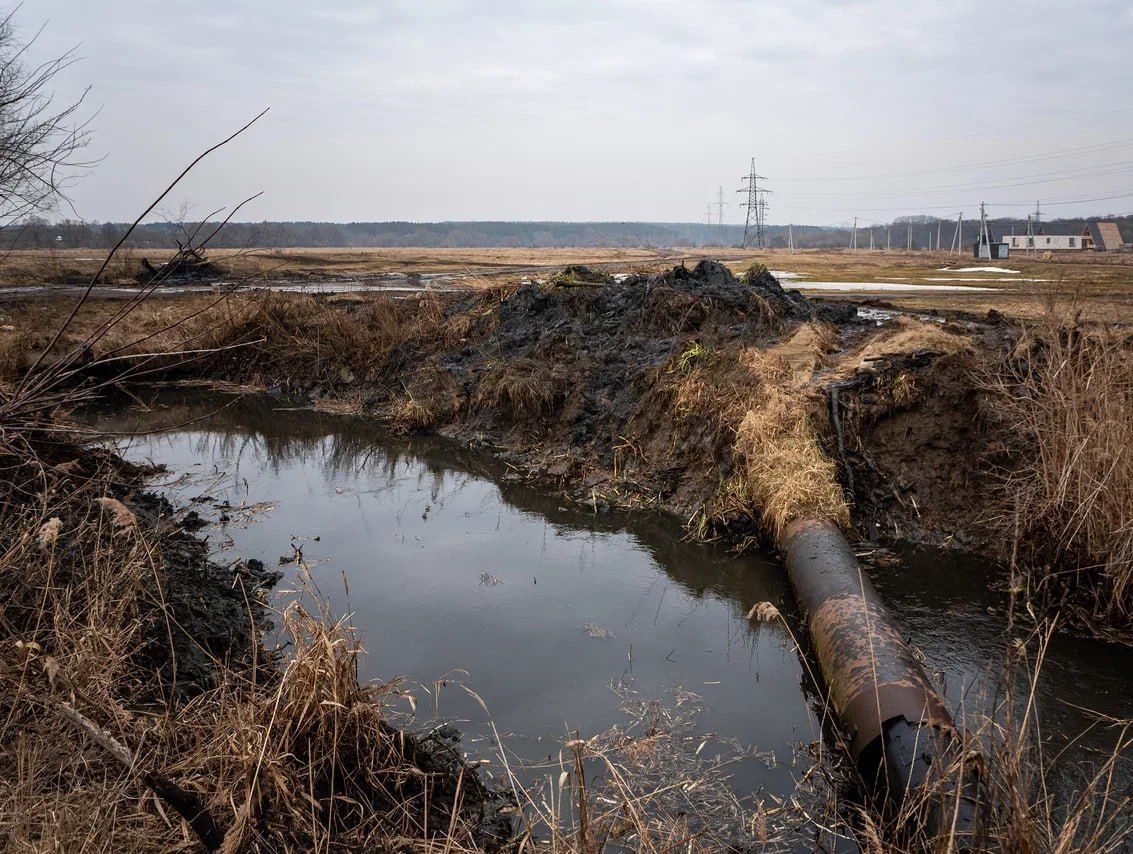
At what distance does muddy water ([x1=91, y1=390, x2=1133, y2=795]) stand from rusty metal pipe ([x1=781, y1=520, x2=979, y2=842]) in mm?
359

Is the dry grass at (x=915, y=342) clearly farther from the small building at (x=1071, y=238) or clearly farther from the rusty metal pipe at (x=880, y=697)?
the small building at (x=1071, y=238)

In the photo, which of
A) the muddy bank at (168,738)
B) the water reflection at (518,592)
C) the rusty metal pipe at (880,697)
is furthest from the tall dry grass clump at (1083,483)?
the muddy bank at (168,738)

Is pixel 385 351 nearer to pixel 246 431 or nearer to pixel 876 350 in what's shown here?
pixel 246 431

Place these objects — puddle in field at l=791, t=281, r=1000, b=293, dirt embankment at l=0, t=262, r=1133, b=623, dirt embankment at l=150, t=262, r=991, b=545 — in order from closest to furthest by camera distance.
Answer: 1. dirt embankment at l=0, t=262, r=1133, b=623
2. dirt embankment at l=150, t=262, r=991, b=545
3. puddle in field at l=791, t=281, r=1000, b=293

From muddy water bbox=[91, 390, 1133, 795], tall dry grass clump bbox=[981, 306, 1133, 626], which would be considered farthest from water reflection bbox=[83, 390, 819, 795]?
tall dry grass clump bbox=[981, 306, 1133, 626]

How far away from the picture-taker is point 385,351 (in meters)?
16.5

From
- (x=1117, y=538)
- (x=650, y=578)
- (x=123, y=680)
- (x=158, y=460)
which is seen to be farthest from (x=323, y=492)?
(x=1117, y=538)

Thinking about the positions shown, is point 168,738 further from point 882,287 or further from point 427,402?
point 882,287

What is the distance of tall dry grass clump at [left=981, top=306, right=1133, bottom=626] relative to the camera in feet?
20.7

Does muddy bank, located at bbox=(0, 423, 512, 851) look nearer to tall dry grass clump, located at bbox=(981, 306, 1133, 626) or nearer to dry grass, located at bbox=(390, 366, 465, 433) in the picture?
tall dry grass clump, located at bbox=(981, 306, 1133, 626)

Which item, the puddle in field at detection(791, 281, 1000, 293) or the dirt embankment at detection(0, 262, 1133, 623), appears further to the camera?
the puddle in field at detection(791, 281, 1000, 293)

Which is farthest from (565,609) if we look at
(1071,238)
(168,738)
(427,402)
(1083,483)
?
(1071,238)

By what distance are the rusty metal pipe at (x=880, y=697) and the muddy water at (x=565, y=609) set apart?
0.36m

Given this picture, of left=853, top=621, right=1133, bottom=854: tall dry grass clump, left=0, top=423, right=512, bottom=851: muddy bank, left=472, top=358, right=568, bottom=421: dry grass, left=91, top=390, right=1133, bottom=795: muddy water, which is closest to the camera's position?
left=853, top=621, right=1133, bottom=854: tall dry grass clump
